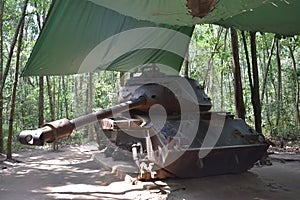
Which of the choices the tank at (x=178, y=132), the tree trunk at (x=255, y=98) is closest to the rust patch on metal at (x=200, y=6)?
the tank at (x=178, y=132)

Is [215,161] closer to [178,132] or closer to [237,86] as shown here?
[178,132]

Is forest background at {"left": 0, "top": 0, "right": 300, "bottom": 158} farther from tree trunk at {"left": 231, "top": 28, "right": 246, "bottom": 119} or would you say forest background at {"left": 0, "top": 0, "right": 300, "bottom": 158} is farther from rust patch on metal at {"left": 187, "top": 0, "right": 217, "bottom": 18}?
rust patch on metal at {"left": 187, "top": 0, "right": 217, "bottom": 18}

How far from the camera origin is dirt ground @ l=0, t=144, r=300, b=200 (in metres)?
4.50

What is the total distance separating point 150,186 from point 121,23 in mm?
2761

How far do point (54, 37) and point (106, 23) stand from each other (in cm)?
93

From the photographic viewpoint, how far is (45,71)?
17.7 ft

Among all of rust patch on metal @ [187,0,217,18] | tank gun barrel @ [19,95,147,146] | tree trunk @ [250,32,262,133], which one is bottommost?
tank gun barrel @ [19,95,147,146]

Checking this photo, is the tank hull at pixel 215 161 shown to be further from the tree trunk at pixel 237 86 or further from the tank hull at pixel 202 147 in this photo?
the tree trunk at pixel 237 86

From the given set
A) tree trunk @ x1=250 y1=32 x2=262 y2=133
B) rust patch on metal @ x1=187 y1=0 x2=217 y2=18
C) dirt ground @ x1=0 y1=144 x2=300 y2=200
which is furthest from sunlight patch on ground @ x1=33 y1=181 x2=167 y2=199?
tree trunk @ x1=250 y1=32 x2=262 y2=133

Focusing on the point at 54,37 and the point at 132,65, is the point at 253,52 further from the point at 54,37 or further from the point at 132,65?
the point at 54,37

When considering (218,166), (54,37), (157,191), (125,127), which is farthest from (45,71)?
(218,166)

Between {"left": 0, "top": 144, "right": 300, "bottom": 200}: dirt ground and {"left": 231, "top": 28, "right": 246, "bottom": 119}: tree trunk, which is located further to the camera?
{"left": 231, "top": 28, "right": 246, "bottom": 119}: tree trunk

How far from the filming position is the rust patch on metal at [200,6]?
3546 millimetres

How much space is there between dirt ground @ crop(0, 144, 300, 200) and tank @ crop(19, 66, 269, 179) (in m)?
0.26
